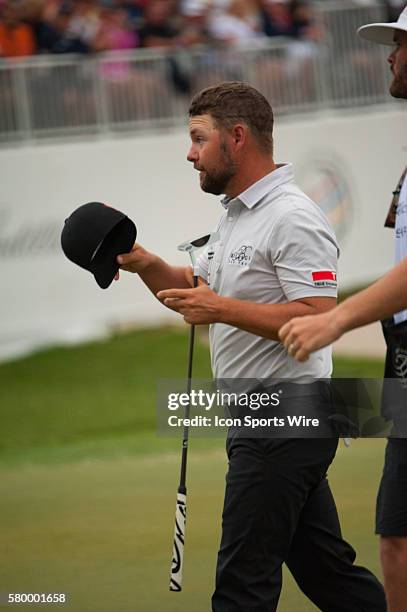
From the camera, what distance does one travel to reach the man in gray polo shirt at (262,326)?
4.39 m

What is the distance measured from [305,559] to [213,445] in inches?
272

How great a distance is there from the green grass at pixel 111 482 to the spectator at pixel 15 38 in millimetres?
3601

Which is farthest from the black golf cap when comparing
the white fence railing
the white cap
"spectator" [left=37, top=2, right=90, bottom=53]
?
"spectator" [left=37, top=2, right=90, bottom=53]

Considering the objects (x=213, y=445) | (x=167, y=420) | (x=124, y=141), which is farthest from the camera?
(x=124, y=141)

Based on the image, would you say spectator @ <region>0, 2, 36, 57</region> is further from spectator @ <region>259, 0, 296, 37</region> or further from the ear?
the ear

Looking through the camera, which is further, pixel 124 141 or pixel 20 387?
pixel 124 141

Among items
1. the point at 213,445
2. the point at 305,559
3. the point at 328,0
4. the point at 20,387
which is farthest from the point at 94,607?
the point at 328,0

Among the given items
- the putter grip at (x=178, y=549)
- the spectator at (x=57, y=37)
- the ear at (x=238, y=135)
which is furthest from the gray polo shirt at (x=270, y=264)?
the spectator at (x=57, y=37)

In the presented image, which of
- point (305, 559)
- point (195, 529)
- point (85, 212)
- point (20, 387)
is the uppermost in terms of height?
point (85, 212)

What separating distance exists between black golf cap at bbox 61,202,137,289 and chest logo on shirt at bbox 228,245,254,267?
46 cm

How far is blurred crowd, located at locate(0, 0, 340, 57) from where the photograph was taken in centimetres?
1538

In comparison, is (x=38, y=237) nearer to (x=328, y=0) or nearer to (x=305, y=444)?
(x=328, y=0)

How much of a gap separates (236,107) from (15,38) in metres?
11.2

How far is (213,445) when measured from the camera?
11.7 m
